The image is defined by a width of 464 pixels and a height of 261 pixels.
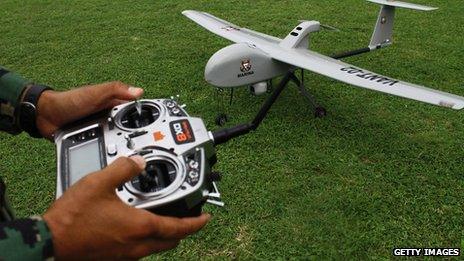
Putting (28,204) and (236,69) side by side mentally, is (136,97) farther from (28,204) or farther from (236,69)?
(236,69)

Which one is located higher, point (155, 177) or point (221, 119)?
point (155, 177)

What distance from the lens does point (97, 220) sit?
144cm

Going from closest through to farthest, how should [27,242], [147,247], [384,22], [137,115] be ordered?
[27,242] → [147,247] → [137,115] → [384,22]

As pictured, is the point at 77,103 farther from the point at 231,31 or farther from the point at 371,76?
the point at 231,31

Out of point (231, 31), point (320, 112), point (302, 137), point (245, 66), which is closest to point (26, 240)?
point (302, 137)

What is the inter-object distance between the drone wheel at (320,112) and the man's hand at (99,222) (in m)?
5.98

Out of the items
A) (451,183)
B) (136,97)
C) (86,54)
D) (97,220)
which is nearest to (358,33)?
(451,183)

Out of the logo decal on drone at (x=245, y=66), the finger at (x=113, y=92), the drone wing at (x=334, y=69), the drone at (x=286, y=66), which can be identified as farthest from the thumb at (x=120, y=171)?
the logo decal on drone at (x=245, y=66)

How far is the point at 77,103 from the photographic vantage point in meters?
2.27

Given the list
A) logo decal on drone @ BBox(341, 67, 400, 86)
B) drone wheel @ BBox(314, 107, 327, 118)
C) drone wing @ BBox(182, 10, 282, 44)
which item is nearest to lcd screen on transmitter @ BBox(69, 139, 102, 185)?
logo decal on drone @ BBox(341, 67, 400, 86)

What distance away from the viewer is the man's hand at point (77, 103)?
226 centimetres

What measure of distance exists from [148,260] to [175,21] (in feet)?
27.8

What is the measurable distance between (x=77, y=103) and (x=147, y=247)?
111 centimetres

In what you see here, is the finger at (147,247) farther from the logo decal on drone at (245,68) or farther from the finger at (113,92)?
the logo decal on drone at (245,68)
